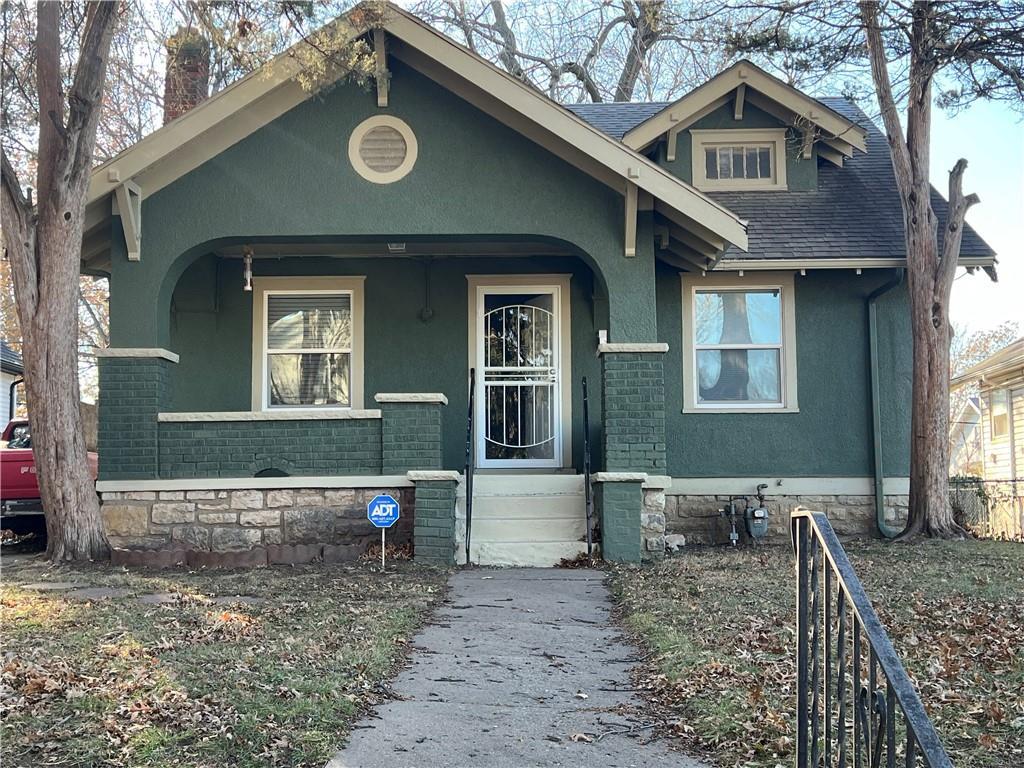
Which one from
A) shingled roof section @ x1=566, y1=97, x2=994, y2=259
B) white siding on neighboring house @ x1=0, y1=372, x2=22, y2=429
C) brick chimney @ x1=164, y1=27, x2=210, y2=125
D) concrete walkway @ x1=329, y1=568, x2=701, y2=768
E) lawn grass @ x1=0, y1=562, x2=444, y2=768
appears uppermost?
brick chimney @ x1=164, y1=27, x2=210, y2=125

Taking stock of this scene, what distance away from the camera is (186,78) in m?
14.2

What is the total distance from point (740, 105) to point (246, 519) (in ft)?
24.8

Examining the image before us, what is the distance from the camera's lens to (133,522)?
984cm

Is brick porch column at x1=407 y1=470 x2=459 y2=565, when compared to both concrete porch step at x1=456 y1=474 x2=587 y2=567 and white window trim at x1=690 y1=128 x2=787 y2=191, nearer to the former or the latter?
concrete porch step at x1=456 y1=474 x2=587 y2=567

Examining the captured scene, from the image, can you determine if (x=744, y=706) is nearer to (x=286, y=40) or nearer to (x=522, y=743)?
(x=522, y=743)

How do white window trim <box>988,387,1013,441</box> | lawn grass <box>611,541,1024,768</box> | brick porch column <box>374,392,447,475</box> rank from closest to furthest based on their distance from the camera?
1. lawn grass <box>611,541,1024,768</box>
2. brick porch column <box>374,392,447,475</box>
3. white window trim <box>988,387,1013,441</box>

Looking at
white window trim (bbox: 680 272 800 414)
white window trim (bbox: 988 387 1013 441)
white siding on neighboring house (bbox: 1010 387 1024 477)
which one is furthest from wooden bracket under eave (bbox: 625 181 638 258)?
white window trim (bbox: 988 387 1013 441)

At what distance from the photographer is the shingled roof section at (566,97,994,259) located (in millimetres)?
11672

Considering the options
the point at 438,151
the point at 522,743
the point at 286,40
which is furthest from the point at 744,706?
the point at 286,40

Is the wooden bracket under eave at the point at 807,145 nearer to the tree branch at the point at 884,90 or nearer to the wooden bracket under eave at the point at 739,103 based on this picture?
the wooden bracket under eave at the point at 739,103

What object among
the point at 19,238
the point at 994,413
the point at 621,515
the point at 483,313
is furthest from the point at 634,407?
the point at 994,413

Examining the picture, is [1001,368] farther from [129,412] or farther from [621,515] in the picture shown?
[129,412]

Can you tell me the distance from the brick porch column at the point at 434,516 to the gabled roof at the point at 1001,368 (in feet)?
40.6

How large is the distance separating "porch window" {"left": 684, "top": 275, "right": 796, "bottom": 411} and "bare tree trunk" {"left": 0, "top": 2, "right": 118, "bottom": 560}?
21.4 ft
